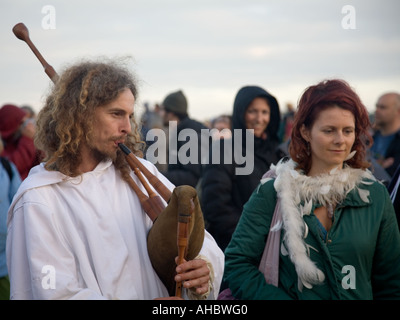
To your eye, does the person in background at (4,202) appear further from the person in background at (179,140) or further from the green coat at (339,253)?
the green coat at (339,253)

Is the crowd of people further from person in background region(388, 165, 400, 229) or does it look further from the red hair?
person in background region(388, 165, 400, 229)

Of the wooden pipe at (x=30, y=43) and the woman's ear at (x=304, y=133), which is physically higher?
the wooden pipe at (x=30, y=43)

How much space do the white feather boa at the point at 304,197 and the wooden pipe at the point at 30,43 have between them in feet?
4.39

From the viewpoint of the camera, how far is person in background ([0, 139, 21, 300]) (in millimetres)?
5090

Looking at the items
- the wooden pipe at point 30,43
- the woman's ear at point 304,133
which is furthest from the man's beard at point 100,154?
the woman's ear at point 304,133

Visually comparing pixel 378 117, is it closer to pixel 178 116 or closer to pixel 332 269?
pixel 178 116

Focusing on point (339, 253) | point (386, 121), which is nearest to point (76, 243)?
point (339, 253)

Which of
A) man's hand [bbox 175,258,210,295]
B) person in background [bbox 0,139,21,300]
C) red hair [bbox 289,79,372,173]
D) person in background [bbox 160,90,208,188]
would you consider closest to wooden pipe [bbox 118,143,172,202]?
man's hand [bbox 175,258,210,295]

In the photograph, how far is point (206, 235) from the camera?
11.0 ft

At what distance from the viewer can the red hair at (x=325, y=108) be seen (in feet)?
10.1

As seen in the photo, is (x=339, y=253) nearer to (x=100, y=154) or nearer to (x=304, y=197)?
(x=304, y=197)

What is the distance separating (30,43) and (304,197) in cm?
170

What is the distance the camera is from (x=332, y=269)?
2.85 meters
